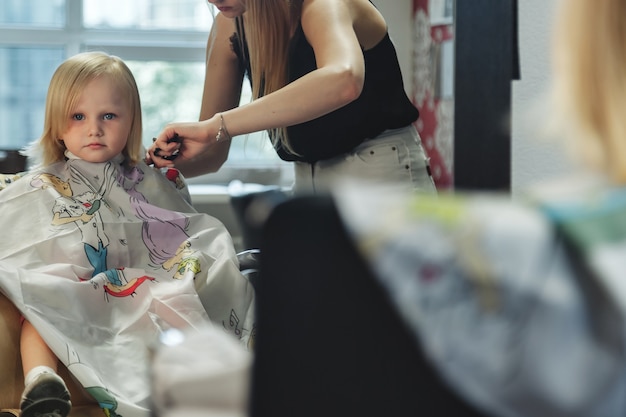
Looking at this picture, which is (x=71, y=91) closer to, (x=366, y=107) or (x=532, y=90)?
(x=366, y=107)

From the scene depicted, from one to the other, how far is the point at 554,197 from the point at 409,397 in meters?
0.15

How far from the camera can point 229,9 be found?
5.54 feet

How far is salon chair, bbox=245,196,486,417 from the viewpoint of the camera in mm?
500

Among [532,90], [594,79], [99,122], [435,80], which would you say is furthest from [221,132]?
[594,79]

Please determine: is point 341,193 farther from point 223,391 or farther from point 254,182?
point 254,182

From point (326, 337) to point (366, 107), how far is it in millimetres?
1205

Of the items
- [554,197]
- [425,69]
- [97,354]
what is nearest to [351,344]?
[554,197]

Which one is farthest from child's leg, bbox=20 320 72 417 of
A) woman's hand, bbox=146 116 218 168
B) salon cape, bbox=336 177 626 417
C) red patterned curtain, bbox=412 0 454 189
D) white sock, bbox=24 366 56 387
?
salon cape, bbox=336 177 626 417

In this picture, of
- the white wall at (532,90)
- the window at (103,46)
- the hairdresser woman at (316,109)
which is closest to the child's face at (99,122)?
the hairdresser woman at (316,109)

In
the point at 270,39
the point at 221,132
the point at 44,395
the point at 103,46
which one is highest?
the point at 103,46

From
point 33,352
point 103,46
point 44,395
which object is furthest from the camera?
point 103,46

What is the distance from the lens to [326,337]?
0.52 m

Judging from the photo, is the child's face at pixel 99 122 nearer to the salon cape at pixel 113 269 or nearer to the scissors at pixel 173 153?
the salon cape at pixel 113 269

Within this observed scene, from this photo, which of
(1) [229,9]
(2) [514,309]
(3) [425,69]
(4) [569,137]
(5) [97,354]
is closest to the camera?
(2) [514,309]
